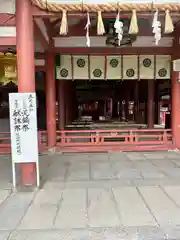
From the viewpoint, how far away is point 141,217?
490cm

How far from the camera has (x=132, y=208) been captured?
17.5 ft

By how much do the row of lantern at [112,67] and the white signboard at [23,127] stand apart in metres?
5.15

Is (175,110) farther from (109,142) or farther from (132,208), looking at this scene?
(132,208)

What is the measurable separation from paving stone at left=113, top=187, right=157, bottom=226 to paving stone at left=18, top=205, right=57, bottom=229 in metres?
1.15

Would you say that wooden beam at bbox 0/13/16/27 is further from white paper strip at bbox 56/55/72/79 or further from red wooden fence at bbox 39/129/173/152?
red wooden fence at bbox 39/129/173/152

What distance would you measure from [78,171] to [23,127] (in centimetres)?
235

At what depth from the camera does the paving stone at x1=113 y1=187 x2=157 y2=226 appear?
186 inches

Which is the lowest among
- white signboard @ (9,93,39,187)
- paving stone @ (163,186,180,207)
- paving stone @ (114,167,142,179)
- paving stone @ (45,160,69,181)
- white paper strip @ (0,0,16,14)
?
paving stone @ (163,186,180,207)

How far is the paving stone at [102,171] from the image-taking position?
7.68 metres

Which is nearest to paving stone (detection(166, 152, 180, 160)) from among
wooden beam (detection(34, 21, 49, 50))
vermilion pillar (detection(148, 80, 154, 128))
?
vermilion pillar (detection(148, 80, 154, 128))

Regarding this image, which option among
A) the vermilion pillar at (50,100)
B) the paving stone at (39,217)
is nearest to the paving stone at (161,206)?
the paving stone at (39,217)

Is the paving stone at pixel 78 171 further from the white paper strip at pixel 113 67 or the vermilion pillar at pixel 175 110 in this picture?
the vermilion pillar at pixel 175 110

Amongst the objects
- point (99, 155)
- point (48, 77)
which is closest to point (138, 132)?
point (99, 155)

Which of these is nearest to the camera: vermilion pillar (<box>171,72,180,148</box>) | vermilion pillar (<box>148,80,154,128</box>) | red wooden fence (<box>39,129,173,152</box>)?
red wooden fence (<box>39,129,173,152</box>)
